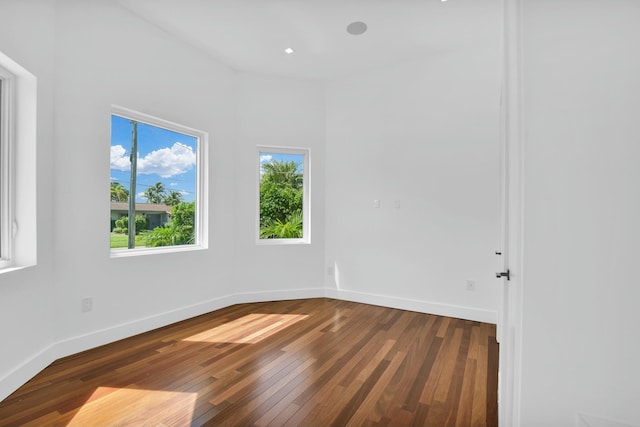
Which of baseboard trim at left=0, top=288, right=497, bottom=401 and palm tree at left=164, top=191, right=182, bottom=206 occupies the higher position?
palm tree at left=164, top=191, right=182, bottom=206

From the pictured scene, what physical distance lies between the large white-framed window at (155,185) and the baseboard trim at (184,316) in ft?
2.19

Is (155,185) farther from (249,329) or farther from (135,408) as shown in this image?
(135,408)

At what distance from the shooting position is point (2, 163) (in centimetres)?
205

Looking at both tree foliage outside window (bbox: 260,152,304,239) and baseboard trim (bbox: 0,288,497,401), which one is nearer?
baseboard trim (bbox: 0,288,497,401)

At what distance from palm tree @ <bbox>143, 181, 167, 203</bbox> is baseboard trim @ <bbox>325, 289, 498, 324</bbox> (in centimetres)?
239

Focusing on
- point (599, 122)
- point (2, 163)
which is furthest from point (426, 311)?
point (2, 163)

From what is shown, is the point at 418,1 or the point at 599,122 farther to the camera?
the point at 418,1

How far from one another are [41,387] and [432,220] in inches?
142

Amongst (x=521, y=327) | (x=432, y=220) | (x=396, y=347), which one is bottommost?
(x=396, y=347)

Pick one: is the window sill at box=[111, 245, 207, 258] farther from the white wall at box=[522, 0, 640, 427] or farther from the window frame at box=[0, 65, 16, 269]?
the white wall at box=[522, 0, 640, 427]

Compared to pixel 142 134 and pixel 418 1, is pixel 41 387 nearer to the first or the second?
pixel 142 134

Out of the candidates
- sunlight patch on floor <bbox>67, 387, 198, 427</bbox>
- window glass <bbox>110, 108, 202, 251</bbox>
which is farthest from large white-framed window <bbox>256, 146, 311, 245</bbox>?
sunlight patch on floor <bbox>67, 387, 198, 427</bbox>

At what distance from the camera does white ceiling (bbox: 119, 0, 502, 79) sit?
2672mm

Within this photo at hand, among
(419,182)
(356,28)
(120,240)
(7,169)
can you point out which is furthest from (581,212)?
(120,240)
